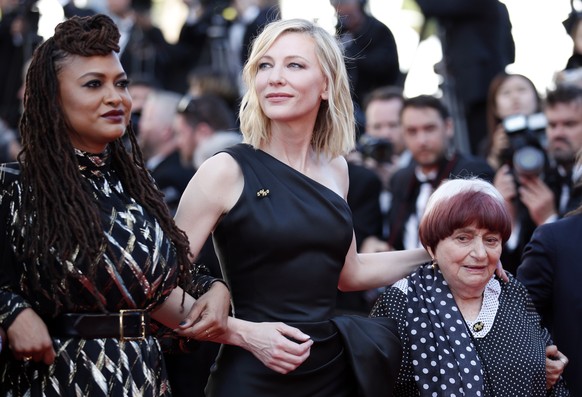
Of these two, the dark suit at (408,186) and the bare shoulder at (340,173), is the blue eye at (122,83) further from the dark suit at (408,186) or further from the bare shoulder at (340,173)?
the dark suit at (408,186)

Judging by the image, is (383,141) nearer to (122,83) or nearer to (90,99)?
(122,83)

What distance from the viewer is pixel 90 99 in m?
3.33

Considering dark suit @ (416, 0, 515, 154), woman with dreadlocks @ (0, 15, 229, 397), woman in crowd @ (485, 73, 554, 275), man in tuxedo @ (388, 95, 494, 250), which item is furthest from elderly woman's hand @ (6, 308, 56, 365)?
dark suit @ (416, 0, 515, 154)

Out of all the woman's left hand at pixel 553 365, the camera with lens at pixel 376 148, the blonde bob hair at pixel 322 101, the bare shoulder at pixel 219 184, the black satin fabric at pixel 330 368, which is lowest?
the woman's left hand at pixel 553 365

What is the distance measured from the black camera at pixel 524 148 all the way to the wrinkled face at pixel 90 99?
2976 millimetres

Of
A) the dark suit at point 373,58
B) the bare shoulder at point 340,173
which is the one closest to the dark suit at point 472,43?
the dark suit at point 373,58

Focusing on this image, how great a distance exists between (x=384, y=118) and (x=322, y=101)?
4013mm

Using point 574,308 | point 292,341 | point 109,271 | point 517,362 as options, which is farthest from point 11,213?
point 574,308

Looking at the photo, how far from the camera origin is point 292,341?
3492mm

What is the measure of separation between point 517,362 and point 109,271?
1518mm

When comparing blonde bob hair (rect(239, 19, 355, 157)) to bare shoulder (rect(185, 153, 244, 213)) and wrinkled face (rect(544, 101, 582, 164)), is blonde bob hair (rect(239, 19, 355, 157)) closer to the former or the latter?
bare shoulder (rect(185, 153, 244, 213))

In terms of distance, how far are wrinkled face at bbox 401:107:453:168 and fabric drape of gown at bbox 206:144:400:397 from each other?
287cm

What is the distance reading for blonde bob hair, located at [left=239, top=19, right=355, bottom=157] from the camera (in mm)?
3873

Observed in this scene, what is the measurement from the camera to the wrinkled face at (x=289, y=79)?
12.4ft
